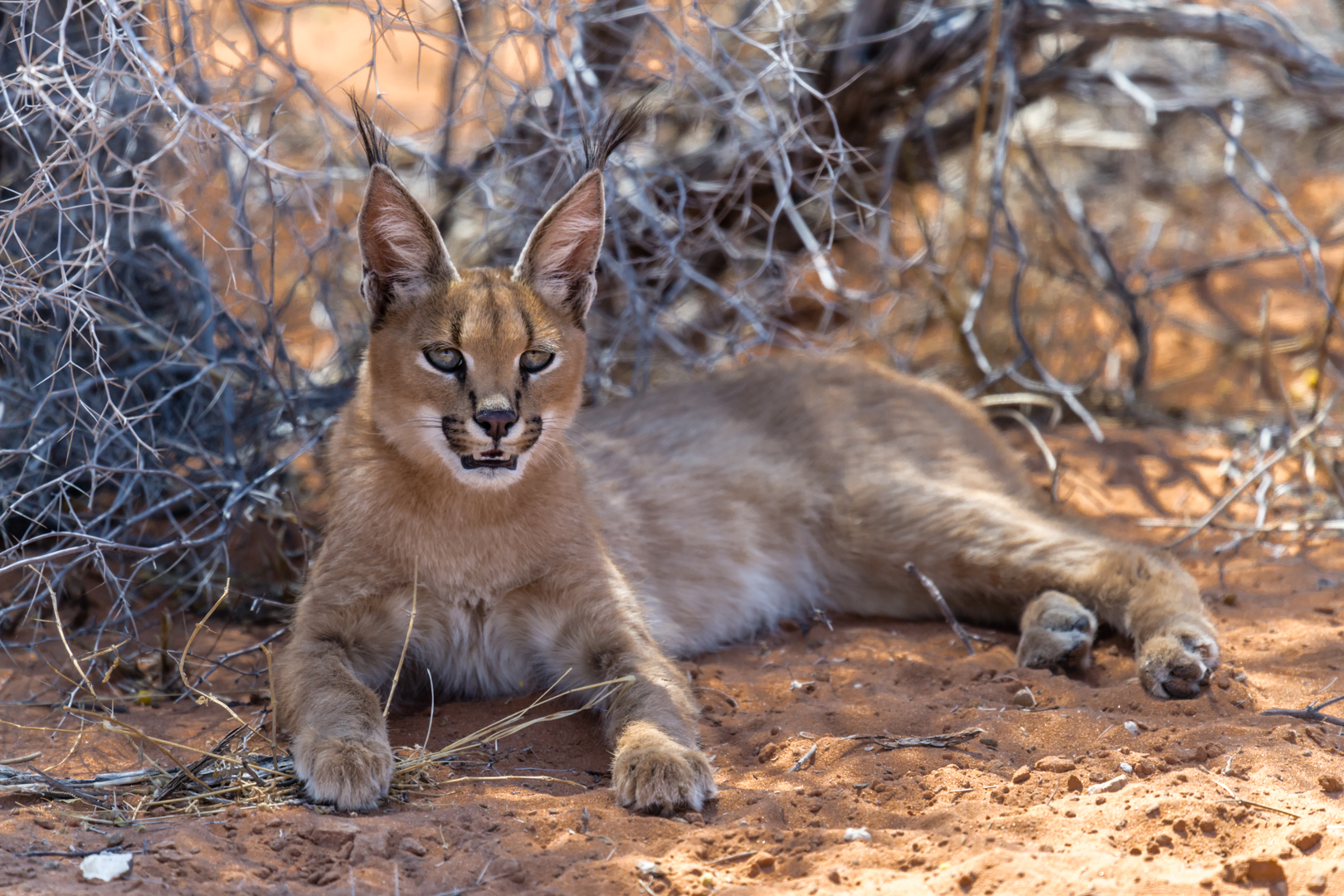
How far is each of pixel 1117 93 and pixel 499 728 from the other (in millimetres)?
5315

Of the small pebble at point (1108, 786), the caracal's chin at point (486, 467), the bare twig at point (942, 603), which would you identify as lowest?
the bare twig at point (942, 603)

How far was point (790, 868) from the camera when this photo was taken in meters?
2.41

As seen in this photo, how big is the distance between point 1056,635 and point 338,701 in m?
2.11

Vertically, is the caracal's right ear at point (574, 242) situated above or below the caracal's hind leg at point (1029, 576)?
above

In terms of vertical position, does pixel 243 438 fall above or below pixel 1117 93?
below

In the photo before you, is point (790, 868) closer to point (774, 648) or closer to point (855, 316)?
point (774, 648)

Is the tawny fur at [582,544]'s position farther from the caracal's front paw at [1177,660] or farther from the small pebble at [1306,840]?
the small pebble at [1306,840]

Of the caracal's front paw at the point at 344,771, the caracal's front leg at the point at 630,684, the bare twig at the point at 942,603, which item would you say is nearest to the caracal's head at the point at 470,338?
the caracal's front leg at the point at 630,684

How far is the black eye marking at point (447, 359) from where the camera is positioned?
318 centimetres

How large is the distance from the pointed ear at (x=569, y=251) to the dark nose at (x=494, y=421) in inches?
19.3

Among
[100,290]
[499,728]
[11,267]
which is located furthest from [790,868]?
[100,290]

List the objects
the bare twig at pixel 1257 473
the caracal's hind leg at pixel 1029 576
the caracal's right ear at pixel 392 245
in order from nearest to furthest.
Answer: the caracal's right ear at pixel 392 245, the caracal's hind leg at pixel 1029 576, the bare twig at pixel 1257 473

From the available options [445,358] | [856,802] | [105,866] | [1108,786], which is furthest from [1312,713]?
[105,866]

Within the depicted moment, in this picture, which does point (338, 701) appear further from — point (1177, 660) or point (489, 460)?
point (1177, 660)
